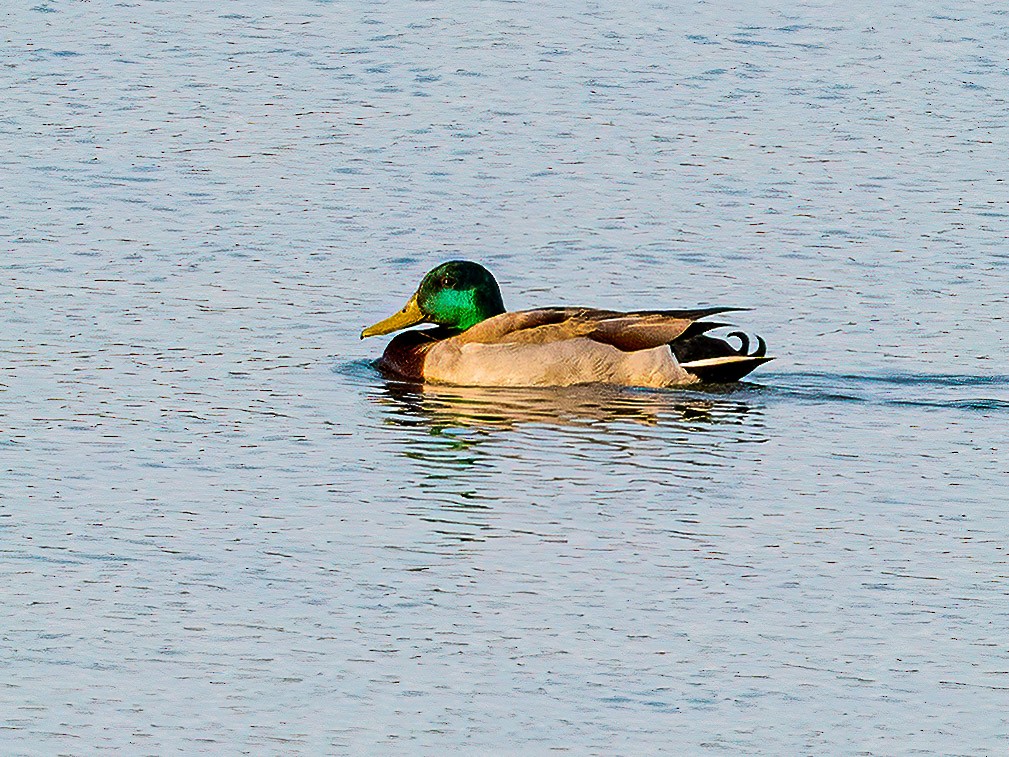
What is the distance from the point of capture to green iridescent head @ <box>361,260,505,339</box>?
46.3ft

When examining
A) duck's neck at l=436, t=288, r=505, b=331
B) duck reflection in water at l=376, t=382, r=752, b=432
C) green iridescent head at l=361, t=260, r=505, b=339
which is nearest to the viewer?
duck reflection in water at l=376, t=382, r=752, b=432

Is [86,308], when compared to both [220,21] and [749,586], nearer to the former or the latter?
[749,586]

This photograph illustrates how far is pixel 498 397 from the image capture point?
44.2ft

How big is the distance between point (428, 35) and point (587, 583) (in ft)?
44.9

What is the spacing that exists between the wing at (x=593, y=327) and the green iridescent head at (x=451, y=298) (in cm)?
28

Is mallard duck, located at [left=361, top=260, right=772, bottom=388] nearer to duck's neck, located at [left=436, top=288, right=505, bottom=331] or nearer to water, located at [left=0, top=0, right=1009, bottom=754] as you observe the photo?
duck's neck, located at [left=436, top=288, right=505, bottom=331]

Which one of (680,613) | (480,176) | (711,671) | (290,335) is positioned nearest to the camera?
(711,671)

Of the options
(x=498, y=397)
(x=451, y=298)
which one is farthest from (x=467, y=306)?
(x=498, y=397)

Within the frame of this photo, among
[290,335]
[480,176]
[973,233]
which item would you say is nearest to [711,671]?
[290,335]

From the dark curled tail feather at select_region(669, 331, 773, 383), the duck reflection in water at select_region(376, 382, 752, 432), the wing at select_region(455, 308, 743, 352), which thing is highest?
the wing at select_region(455, 308, 743, 352)

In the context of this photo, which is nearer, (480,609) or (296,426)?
(480,609)

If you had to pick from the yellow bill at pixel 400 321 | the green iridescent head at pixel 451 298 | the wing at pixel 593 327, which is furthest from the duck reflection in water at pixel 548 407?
the green iridescent head at pixel 451 298

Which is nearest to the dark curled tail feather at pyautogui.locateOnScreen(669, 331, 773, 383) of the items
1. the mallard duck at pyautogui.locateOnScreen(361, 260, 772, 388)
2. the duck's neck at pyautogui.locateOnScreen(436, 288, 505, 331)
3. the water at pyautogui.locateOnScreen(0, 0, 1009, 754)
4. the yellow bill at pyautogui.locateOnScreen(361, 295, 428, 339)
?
the mallard duck at pyautogui.locateOnScreen(361, 260, 772, 388)

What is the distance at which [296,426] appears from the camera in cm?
1187
